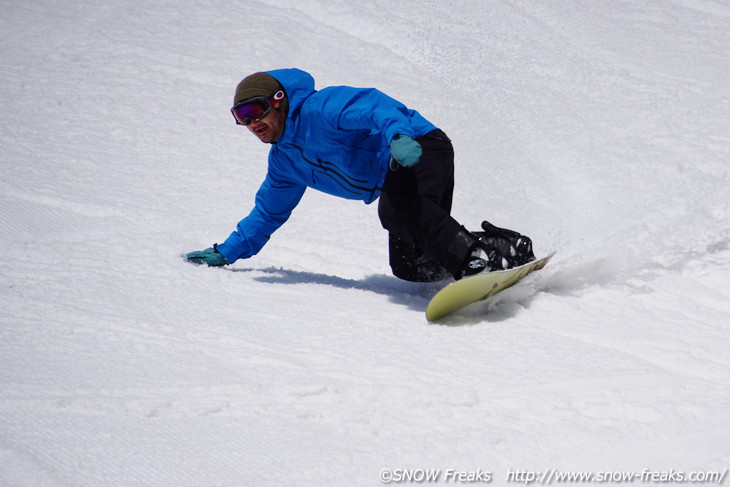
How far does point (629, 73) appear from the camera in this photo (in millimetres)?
7637

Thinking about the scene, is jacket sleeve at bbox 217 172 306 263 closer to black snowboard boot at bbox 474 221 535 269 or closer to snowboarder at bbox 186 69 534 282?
snowboarder at bbox 186 69 534 282

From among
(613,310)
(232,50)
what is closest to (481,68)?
(232,50)

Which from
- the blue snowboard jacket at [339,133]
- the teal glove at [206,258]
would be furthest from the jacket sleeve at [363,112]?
the teal glove at [206,258]

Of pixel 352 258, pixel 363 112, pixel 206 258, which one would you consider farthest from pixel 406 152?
pixel 352 258

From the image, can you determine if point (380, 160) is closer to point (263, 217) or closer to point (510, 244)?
point (510, 244)

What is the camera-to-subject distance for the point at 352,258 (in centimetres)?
458

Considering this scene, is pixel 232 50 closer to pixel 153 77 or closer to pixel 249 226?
pixel 153 77

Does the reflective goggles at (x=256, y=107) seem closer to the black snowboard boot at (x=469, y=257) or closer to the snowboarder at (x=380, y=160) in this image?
the snowboarder at (x=380, y=160)

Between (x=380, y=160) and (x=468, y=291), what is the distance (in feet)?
2.81

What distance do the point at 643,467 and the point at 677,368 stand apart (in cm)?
74

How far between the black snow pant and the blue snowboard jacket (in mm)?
130

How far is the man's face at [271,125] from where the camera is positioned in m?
3.40

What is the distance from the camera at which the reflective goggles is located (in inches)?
132

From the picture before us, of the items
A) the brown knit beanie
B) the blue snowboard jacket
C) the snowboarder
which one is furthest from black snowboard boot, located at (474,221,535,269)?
the brown knit beanie
